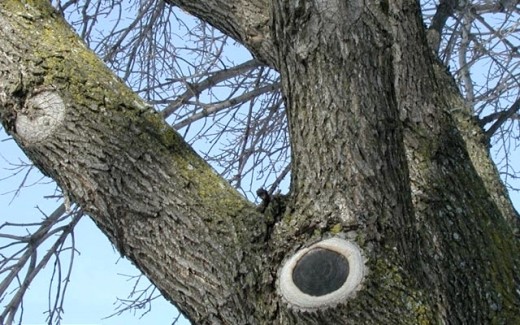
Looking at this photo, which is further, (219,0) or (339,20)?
(219,0)

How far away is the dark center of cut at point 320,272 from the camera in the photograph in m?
2.12

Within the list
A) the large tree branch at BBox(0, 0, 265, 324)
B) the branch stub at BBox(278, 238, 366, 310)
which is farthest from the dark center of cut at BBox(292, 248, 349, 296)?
the large tree branch at BBox(0, 0, 265, 324)

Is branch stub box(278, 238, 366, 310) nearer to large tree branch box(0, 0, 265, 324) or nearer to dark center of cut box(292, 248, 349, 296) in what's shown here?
dark center of cut box(292, 248, 349, 296)

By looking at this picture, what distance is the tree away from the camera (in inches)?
85.9

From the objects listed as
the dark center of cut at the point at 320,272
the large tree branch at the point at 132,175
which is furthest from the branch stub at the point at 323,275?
the large tree branch at the point at 132,175

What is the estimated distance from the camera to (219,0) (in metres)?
3.45

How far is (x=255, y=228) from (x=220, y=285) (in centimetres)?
19

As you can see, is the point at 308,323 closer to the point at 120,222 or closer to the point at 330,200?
the point at 330,200

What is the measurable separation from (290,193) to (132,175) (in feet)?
1.47

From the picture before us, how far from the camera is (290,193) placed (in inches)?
93.6

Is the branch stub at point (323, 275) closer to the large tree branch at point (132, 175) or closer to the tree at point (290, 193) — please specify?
the tree at point (290, 193)

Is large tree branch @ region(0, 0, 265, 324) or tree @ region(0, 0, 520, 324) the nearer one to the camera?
tree @ region(0, 0, 520, 324)

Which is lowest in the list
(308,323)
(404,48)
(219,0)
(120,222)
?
(308,323)

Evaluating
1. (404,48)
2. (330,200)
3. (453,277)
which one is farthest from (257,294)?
(404,48)
